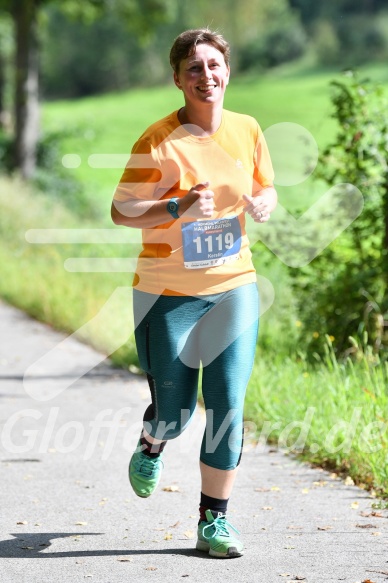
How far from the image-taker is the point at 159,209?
13.0 feet

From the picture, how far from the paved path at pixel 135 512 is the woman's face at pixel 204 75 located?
171 centimetres

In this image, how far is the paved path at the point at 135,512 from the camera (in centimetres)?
407

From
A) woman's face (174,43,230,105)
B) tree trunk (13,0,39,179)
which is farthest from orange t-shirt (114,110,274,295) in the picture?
tree trunk (13,0,39,179)

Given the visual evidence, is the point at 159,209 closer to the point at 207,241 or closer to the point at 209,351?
the point at 207,241

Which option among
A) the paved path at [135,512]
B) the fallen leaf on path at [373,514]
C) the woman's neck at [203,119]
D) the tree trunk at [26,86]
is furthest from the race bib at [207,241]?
the tree trunk at [26,86]

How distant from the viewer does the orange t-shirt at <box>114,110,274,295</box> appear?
13.2 ft

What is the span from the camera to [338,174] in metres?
7.64

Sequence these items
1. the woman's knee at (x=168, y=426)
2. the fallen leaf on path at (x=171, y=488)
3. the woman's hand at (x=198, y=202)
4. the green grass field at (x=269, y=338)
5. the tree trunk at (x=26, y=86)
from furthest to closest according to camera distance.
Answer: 1. the tree trunk at (x=26, y=86)
2. the green grass field at (x=269, y=338)
3. the fallen leaf on path at (x=171, y=488)
4. the woman's knee at (x=168, y=426)
5. the woman's hand at (x=198, y=202)

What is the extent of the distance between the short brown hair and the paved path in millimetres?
1837

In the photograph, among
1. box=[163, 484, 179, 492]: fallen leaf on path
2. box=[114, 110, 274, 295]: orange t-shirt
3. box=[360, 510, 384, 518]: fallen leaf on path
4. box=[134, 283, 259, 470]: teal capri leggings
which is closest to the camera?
box=[114, 110, 274, 295]: orange t-shirt

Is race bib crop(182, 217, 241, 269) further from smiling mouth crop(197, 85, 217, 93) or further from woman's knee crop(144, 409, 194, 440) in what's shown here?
woman's knee crop(144, 409, 194, 440)

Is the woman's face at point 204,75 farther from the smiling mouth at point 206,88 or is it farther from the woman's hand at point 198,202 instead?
the woman's hand at point 198,202

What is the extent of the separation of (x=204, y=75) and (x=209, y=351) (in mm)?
1004

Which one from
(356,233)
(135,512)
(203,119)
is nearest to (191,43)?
(203,119)
